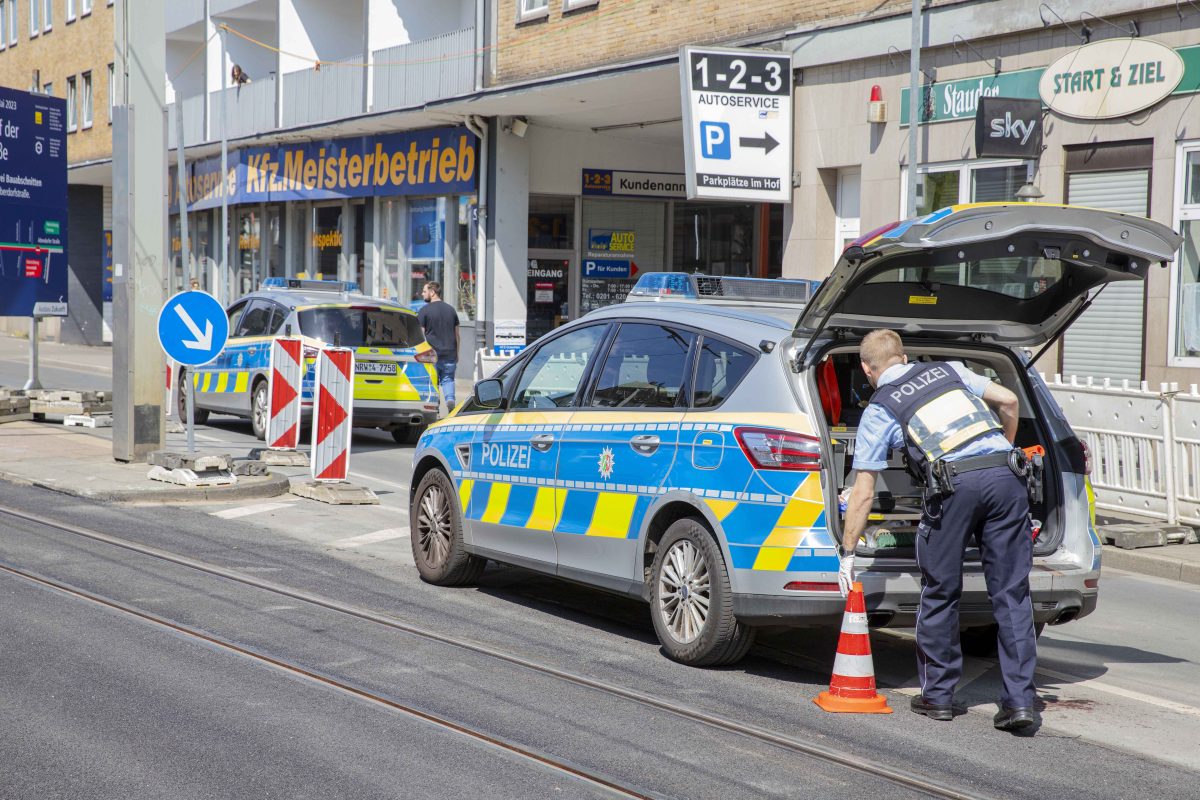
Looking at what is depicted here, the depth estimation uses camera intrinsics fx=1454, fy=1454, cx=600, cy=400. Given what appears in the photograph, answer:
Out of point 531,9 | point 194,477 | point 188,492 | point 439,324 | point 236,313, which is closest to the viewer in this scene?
point 188,492

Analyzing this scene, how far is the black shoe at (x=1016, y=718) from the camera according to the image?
5867 mm

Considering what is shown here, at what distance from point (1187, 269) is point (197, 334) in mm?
9651

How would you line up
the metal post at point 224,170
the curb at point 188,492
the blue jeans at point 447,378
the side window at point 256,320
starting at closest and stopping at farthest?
the curb at point 188,492 → the side window at point 256,320 → the blue jeans at point 447,378 → the metal post at point 224,170

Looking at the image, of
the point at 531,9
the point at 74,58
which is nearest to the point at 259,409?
the point at 531,9

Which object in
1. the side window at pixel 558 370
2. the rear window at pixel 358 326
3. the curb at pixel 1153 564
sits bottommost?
the curb at pixel 1153 564

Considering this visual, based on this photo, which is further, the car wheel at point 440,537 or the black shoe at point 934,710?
Answer: the car wheel at point 440,537

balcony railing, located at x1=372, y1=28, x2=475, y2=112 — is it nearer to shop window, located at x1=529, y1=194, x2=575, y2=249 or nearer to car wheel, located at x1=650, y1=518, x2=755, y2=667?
shop window, located at x1=529, y1=194, x2=575, y2=249

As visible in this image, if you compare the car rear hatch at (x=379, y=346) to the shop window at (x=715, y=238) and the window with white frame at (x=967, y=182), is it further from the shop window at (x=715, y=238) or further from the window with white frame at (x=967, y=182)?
the shop window at (x=715, y=238)

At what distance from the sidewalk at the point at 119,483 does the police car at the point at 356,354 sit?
1.50 m

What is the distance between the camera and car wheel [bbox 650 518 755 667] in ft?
21.7

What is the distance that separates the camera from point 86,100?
44.3m

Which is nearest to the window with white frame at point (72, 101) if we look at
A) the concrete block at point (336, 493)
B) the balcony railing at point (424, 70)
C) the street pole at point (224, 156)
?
the street pole at point (224, 156)

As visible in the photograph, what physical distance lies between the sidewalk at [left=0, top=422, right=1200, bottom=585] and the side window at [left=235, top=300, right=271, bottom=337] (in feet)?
6.49

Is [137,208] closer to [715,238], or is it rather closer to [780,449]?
[780,449]
